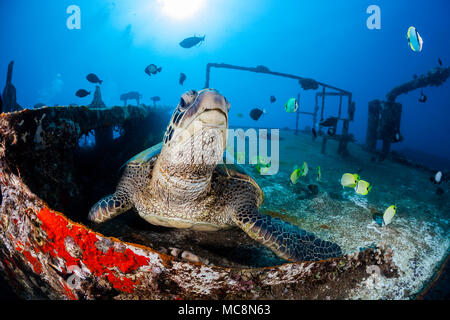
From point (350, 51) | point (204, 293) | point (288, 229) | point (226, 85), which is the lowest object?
point (204, 293)

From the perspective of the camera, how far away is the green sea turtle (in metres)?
1.63

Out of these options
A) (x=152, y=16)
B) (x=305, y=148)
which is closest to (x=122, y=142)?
(x=305, y=148)

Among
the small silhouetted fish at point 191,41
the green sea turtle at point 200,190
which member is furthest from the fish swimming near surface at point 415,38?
the small silhouetted fish at point 191,41

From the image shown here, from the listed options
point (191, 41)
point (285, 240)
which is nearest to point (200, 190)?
point (285, 240)

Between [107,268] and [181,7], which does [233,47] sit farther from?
[107,268]

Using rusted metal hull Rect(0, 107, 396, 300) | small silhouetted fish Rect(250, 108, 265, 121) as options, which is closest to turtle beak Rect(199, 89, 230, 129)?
rusted metal hull Rect(0, 107, 396, 300)

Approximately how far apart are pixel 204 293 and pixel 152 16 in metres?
129

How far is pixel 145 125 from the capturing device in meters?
6.47

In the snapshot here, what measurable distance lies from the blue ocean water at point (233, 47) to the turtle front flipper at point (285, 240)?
256ft

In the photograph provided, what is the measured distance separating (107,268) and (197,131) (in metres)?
1.13

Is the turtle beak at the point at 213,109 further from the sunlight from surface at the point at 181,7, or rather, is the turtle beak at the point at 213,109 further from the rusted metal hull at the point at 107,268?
the sunlight from surface at the point at 181,7

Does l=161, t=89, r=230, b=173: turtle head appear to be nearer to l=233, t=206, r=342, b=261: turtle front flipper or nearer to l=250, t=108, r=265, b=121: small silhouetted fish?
l=233, t=206, r=342, b=261: turtle front flipper
